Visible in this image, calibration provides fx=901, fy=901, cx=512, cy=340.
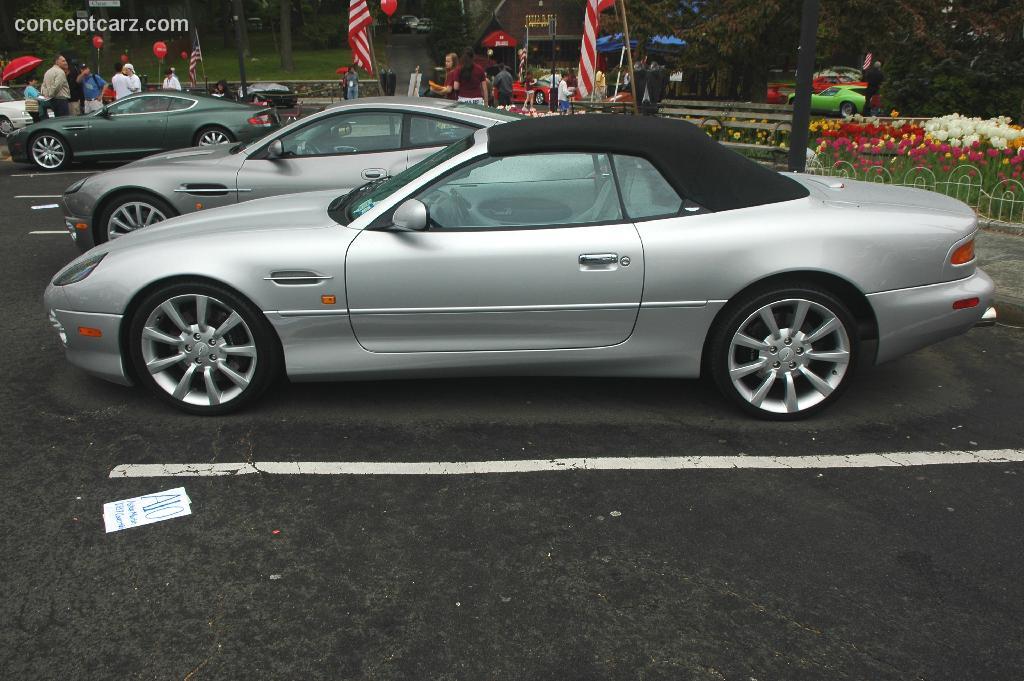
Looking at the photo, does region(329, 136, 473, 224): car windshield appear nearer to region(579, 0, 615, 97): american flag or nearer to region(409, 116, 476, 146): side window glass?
region(409, 116, 476, 146): side window glass

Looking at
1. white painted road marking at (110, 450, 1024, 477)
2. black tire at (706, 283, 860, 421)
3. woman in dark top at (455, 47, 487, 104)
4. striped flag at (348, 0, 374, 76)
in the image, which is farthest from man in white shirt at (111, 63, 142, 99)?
black tire at (706, 283, 860, 421)

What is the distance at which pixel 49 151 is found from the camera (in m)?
14.9

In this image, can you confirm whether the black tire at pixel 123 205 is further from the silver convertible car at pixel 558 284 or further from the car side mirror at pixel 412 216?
the car side mirror at pixel 412 216

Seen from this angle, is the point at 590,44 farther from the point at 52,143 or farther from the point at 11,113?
the point at 11,113

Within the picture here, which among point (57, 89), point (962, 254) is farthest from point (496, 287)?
point (57, 89)

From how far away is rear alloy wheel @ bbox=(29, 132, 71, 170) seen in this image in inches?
583

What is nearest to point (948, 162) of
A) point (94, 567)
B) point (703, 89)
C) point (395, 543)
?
point (395, 543)

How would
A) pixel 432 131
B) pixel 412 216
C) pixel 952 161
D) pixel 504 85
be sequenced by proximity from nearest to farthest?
1. pixel 412 216
2. pixel 432 131
3. pixel 952 161
4. pixel 504 85

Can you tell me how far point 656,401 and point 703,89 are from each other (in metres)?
22.4

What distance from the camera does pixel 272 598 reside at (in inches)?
123

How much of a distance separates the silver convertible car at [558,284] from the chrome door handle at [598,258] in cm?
1

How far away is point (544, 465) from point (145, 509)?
1.72m

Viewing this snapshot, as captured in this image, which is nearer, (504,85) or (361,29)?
(361,29)

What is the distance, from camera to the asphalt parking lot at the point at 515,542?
285 centimetres
